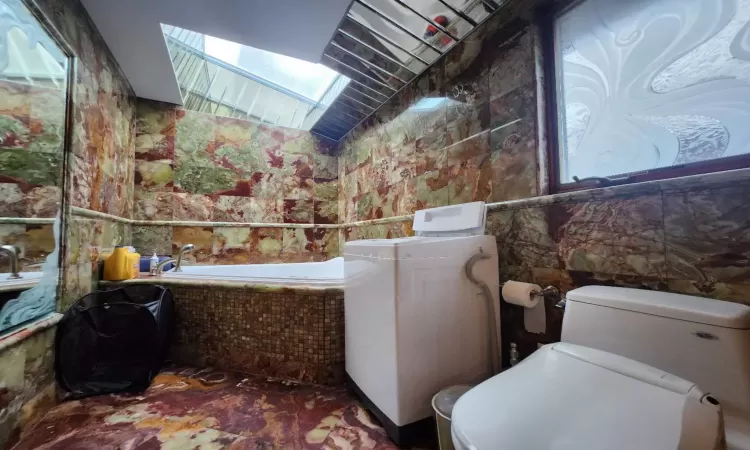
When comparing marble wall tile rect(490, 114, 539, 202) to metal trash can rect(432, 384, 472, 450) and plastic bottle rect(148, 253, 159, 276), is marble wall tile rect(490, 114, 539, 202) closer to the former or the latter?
metal trash can rect(432, 384, 472, 450)

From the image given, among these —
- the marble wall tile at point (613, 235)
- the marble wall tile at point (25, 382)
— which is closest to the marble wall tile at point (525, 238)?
the marble wall tile at point (613, 235)

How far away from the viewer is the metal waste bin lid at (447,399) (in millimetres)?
1040

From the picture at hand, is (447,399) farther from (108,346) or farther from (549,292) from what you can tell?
(108,346)

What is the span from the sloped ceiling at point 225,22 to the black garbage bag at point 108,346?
5.70ft

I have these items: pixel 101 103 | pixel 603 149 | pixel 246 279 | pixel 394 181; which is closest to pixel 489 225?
pixel 603 149

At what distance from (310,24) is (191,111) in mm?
1832

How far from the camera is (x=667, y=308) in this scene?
0.81 meters

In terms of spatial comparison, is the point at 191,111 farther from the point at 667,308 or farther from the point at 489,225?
the point at 667,308

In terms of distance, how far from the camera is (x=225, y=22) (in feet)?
5.97

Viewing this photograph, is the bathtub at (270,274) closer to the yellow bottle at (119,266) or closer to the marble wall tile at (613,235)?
the yellow bottle at (119,266)

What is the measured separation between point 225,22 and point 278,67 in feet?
2.89

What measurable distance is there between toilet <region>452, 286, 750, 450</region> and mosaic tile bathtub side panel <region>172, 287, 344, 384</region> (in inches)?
40.4

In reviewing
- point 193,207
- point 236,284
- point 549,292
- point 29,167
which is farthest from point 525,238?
point 193,207

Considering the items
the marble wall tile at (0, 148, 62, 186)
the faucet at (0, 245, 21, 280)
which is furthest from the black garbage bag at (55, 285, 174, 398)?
the marble wall tile at (0, 148, 62, 186)
